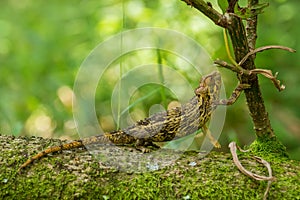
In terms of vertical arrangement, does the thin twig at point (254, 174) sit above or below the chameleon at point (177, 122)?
below

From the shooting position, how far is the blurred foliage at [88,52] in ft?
15.7

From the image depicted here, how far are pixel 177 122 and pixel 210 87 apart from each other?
26cm

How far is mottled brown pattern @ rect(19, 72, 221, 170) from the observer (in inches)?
109

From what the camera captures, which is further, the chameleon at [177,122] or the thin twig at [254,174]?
the chameleon at [177,122]

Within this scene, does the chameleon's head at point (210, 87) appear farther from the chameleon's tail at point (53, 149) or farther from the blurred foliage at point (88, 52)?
the blurred foliage at point (88, 52)

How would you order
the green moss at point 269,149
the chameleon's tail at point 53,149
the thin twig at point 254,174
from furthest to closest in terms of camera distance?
the green moss at point 269,149 → the chameleon's tail at point 53,149 → the thin twig at point 254,174

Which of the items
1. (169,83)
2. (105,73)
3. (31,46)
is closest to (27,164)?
(169,83)

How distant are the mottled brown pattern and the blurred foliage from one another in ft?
5.72

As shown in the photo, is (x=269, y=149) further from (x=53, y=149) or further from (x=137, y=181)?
(x=53, y=149)

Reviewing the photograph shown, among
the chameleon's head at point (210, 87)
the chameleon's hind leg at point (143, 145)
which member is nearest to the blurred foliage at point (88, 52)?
the chameleon's head at point (210, 87)

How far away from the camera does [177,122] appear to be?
2.77 metres

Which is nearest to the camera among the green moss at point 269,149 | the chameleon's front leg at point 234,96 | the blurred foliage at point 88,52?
the chameleon's front leg at point 234,96

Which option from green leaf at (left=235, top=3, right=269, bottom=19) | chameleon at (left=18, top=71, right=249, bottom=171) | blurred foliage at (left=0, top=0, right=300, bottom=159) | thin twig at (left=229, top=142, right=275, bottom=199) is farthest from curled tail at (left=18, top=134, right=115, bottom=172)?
blurred foliage at (left=0, top=0, right=300, bottom=159)

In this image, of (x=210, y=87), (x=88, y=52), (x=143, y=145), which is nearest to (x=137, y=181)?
(x=143, y=145)
